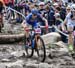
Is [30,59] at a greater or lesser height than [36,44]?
lesser

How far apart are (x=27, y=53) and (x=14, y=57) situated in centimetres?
50

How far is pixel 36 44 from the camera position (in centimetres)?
1110

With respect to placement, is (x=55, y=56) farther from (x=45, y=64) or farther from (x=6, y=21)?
(x=6, y=21)

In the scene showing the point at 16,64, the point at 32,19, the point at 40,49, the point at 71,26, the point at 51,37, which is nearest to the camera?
the point at 16,64

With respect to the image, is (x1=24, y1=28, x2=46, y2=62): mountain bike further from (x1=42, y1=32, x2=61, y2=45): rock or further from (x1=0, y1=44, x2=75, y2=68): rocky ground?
(x1=42, y1=32, x2=61, y2=45): rock

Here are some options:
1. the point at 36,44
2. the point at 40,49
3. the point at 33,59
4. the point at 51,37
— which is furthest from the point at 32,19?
the point at 51,37

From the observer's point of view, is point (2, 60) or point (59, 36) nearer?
point (2, 60)

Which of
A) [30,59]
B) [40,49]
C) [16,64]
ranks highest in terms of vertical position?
[40,49]

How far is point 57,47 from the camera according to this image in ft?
44.8

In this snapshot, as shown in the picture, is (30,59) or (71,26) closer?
(30,59)

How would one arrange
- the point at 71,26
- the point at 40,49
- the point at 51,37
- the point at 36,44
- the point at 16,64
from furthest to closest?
the point at 51,37 < the point at 71,26 < the point at 36,44 < the point at 40,49 < the point at 16,64

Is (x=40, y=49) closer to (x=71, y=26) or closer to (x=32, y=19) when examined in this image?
(x=32, y=19)

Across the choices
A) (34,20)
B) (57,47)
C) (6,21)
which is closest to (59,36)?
(57,47)

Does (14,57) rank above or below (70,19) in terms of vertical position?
below
